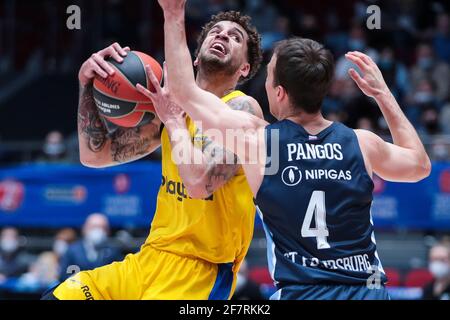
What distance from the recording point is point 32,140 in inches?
601

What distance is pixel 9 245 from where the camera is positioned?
1117 cm

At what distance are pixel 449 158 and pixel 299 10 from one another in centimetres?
541

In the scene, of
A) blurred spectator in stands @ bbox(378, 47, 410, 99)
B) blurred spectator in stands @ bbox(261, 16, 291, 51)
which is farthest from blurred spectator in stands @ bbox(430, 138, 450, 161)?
blurred spectator in stands @ bbox(261, 16, 291, 51)

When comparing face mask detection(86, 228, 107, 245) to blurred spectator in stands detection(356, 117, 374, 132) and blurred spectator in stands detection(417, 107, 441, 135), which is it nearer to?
blurred spectator in stands detection(356, 117, 374, 132)

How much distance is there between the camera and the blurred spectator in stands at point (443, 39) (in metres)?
13.7

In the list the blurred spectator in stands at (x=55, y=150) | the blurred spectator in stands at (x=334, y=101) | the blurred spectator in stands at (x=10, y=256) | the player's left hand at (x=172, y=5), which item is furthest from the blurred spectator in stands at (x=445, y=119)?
the player's left hand at (x=172, y=5)

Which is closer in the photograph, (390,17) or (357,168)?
(357,168)

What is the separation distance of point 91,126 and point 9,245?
249 inches

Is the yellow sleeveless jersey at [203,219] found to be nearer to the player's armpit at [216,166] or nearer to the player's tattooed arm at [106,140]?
the player's armpit at [216,166]

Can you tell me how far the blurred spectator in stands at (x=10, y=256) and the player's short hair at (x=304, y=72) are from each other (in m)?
7.62

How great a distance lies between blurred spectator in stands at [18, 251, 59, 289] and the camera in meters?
10.0

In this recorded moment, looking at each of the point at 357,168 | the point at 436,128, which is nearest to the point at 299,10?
the point at 436,128

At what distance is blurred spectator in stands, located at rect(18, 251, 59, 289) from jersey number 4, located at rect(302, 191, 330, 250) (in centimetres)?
672
